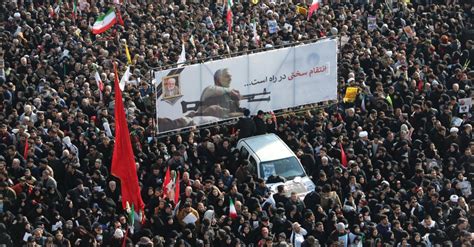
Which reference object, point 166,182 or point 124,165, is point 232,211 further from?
point 124,165

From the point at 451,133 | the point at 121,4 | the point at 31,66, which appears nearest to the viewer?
the point at 451,133

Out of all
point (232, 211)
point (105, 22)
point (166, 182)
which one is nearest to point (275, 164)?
point (166, 182)

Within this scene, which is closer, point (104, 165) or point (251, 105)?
point (104, 165)

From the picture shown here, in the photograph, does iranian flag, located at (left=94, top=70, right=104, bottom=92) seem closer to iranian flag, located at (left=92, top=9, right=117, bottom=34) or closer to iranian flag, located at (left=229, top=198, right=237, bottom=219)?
iranian flag, located at (left=92, top=9, right=117, bottom=34)

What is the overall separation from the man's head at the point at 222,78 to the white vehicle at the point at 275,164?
226 centimetres

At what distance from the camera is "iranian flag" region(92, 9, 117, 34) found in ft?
110

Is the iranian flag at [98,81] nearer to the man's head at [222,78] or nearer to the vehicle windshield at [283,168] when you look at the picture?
the man's head at [222,78]

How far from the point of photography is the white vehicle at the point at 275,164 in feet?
83.5

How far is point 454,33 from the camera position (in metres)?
34.2

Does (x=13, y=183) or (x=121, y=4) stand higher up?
(x=121, y=4)

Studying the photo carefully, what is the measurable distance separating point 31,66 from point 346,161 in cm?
886

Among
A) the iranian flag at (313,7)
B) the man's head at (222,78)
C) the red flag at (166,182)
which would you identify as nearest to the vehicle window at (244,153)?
the red flag at (166,182)

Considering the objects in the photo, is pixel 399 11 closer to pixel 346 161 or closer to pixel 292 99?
pixel 292 99

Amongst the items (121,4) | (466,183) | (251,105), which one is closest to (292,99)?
(251,105)
